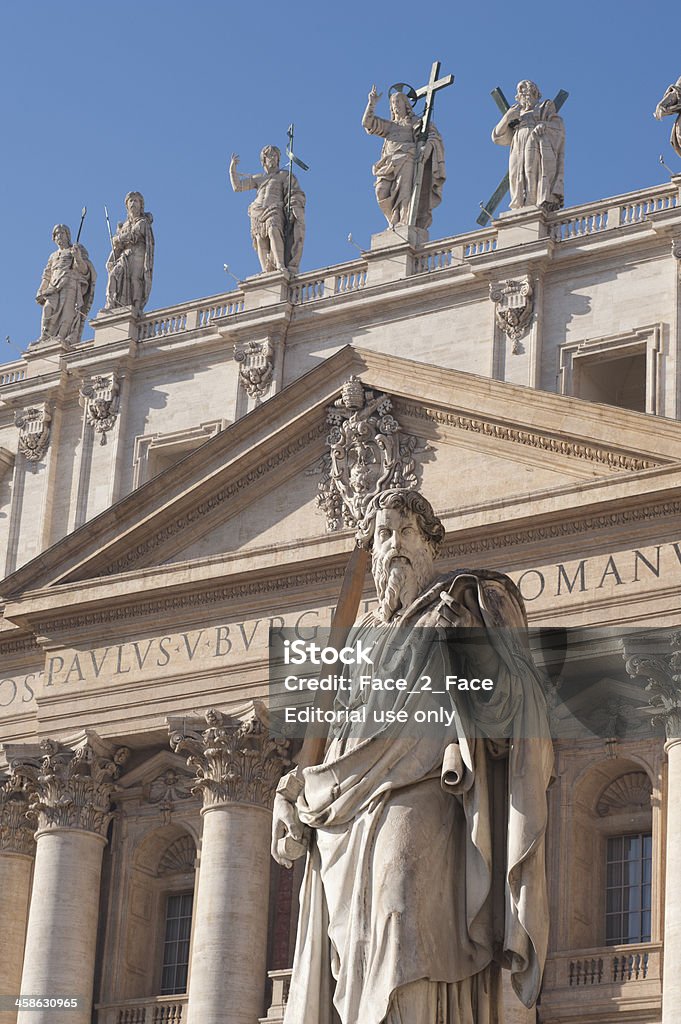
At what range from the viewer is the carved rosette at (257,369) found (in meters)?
33.6

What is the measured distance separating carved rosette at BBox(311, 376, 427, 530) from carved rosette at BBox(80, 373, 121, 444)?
20.0 feet

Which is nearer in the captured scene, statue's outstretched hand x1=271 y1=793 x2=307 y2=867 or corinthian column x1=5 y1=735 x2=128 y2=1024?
statue's outstretched hand x1=271 y1=793 x2=307 y2=867

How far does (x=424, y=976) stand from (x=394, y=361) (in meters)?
22.4

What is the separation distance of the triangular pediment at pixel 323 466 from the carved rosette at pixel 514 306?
109 inches

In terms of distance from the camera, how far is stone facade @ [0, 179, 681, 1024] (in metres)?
27.2

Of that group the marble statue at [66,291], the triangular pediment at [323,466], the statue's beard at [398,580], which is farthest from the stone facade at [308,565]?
the statue's beard at [398,580]

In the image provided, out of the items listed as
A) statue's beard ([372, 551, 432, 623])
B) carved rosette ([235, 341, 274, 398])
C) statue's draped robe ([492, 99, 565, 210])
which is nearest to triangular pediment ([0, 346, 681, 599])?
carved rosette ([235, 341, 274, 398])

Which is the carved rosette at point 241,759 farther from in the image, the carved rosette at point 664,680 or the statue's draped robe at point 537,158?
the statue's draped robe at point 537,158

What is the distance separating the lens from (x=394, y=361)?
29.4 m

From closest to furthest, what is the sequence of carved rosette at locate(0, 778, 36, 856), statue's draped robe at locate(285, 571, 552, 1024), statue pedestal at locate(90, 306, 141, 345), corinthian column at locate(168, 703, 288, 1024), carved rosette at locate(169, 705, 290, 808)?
statue's draped robe at locate(285, 571, 552, 1024) < corinthian column at locate(168, 703, 288, 1024) < carved rosette at locate(169, 705, 290, 808) < carved rosette at locate(0, 778, 36, 856) < statue pedestal at locate(90, 306, 141, 345)

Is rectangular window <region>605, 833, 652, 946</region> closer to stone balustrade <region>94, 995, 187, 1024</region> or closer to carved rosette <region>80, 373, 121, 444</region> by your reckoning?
stone balustrade <region>94, 995, 187, 1024</region>

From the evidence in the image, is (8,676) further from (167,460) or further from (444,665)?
(444,665)

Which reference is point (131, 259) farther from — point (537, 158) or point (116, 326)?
point (537, 158)

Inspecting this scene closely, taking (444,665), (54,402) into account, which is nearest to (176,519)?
(54,402)
